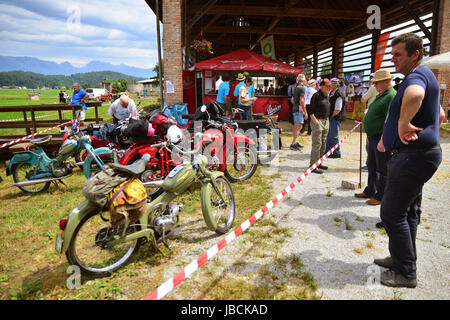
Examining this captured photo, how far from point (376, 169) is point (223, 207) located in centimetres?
244

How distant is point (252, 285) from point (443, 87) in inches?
527

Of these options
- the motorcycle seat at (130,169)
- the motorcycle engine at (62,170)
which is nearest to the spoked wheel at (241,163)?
the motorcycle seat at (130,169)

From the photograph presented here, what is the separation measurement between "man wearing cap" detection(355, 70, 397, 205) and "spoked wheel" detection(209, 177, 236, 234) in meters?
2.19

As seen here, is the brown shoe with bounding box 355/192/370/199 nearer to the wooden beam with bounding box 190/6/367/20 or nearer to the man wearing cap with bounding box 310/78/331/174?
the man wearing cap with bounding box 310/78/331/174

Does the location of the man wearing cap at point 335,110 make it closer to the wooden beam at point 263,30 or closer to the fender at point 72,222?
the fender at point 72,222

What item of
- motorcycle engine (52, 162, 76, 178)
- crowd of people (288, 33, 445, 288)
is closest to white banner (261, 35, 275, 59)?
motorcycle engine (52, 162, 76, 178)

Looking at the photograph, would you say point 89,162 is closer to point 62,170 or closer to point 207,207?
point 62,170

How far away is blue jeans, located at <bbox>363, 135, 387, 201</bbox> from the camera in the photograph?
3969mm

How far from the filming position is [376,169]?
168 inches

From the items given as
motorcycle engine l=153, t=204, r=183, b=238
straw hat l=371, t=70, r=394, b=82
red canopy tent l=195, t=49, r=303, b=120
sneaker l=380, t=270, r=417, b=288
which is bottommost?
sneaker l=380, t=270, r=417, b=288

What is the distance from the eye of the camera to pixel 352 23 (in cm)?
1752

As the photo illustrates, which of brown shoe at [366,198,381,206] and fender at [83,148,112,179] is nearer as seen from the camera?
brown shoe at [366,198,381,206]

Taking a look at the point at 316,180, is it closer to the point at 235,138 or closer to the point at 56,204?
the point at 235,138
